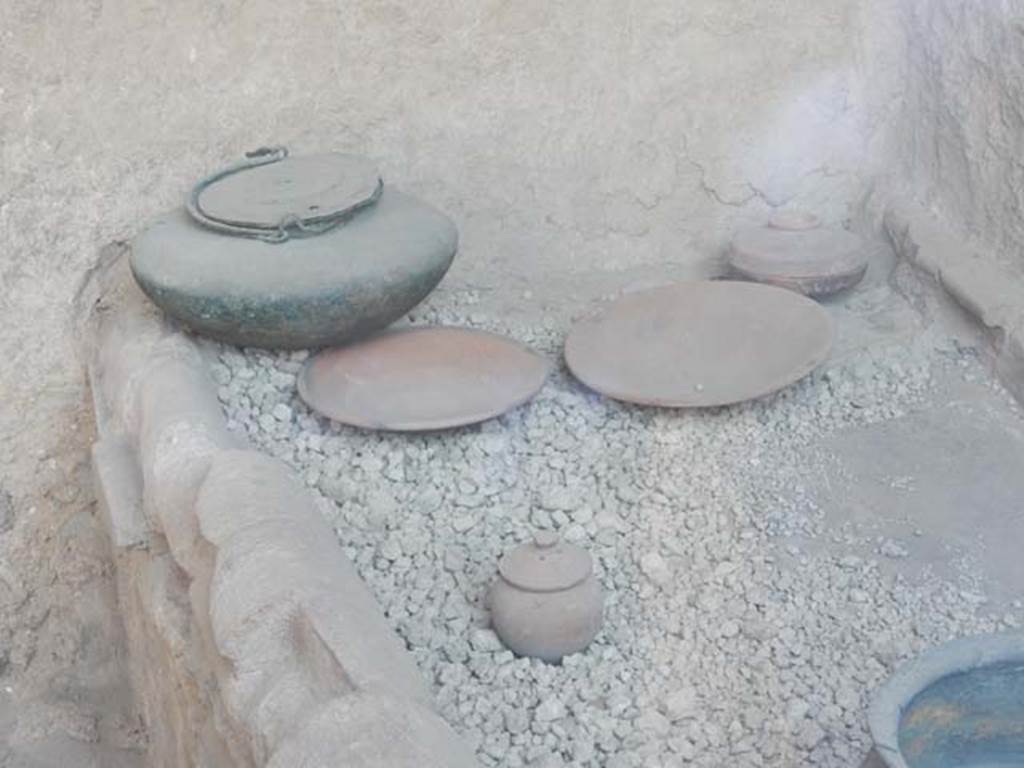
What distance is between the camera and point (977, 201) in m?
3.73

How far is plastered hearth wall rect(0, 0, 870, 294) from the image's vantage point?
3465 millimetres

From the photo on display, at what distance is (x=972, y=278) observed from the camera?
11.8ft

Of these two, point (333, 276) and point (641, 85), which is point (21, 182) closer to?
point (333, 276)

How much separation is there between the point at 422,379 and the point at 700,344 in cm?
75

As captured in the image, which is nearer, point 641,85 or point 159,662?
point 159,662

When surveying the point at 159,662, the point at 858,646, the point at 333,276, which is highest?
the point at 333,276

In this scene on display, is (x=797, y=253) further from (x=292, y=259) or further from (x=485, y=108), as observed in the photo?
(x=292, y=259)

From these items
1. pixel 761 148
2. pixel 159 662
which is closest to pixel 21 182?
pixel 159 662

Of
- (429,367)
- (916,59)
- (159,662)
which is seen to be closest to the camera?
(159,662)

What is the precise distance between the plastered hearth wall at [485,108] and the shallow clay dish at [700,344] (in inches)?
18.0

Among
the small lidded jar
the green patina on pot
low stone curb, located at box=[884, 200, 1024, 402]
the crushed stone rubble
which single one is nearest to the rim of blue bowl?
the crushed stone rubble

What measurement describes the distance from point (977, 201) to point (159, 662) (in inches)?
96.3

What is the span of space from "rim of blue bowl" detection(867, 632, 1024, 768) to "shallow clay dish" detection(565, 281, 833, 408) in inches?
53.0

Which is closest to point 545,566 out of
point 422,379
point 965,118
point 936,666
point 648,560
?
point 648,560
